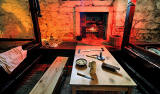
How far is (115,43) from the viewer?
311 centimetres

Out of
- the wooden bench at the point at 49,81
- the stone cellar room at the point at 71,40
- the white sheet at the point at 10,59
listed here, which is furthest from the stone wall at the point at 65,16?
the wooden bench at the point at 49,81

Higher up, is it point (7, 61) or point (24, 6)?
point (24, 6)

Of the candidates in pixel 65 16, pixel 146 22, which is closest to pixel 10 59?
pixel 65 16

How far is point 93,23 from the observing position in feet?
13.5

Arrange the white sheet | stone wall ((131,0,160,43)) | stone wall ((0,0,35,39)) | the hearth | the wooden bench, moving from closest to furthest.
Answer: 1. the wooden bench
2. the white sheet
3. stone wall ((131,0,160,43))
4. stone wall ((0,0,35,39))
5. the hearth

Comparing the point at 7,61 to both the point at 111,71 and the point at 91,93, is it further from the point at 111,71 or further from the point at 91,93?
the point at 111,71

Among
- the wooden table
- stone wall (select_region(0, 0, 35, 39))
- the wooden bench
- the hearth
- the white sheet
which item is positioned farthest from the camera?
the hearth

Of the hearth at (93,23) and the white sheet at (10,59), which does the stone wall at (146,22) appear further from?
the white sheet at (10,59)

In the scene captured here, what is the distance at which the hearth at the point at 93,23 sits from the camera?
13.0 ft

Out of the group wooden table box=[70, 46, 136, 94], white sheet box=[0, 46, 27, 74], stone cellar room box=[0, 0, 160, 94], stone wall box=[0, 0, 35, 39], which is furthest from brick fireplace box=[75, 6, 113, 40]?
wooden table box=[70, 46, 136, 94]

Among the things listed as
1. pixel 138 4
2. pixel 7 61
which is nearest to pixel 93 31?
pixel 138 4

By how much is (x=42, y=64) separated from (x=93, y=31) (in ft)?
8.68

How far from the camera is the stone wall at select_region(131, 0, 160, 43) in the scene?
11.2ft

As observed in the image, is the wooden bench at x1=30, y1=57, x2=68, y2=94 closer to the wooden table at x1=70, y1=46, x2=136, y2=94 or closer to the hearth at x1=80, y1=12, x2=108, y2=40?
the wooden table at x1=70, y1=46, x2=136, y2=94
